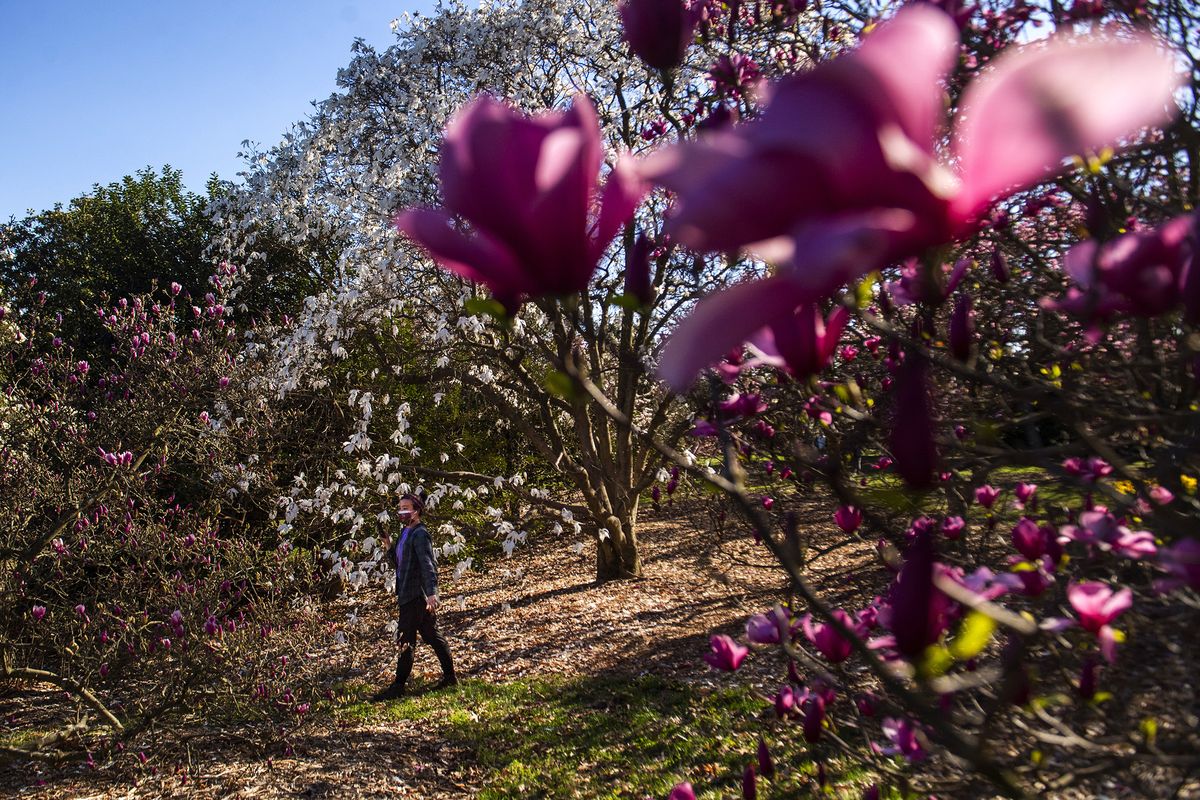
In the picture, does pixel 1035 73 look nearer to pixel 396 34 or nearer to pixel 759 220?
pixel 759 220

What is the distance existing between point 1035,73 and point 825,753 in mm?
4423

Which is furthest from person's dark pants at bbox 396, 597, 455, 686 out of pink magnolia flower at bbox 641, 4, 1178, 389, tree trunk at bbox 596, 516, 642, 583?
pink magnolia flower at bbox 641, 4, 1178, 389

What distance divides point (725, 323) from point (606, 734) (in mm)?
5062

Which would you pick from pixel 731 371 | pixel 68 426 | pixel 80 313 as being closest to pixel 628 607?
pixel 68 426

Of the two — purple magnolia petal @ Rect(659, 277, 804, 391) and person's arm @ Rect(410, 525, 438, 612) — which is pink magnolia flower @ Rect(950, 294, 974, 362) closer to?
purple magnolia petal @ Rect(659, 277, 804, 391)

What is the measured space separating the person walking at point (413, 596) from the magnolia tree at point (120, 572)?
834 millimetres

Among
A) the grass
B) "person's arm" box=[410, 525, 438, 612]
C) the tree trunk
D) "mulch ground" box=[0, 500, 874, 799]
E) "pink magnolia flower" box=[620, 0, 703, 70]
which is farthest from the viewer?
the tree trunk

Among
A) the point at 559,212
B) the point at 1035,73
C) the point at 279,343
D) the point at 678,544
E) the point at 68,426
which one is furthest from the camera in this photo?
the point at 678,544

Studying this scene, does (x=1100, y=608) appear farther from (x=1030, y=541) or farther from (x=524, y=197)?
(x=524, y=197)

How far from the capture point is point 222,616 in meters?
5.75

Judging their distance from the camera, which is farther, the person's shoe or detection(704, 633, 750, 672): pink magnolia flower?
the person's shoe

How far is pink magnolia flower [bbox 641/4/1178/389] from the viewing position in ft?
1.14

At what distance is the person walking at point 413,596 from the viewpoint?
19.8ft

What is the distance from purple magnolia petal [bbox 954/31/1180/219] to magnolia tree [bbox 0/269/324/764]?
5275 mm
